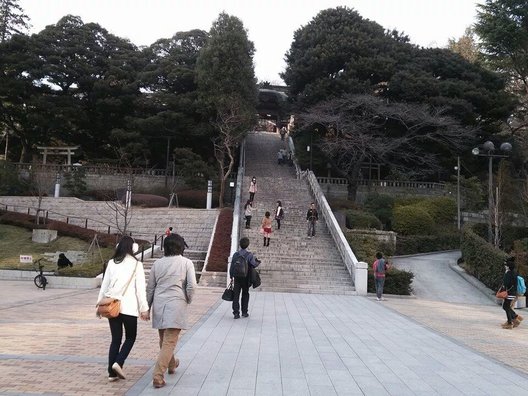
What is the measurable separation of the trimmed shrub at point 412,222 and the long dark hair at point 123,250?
75.6 feet

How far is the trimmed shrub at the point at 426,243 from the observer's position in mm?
24719

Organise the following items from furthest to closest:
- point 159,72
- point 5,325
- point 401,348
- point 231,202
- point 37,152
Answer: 1. point 37,152
2. point 159,72
3. point 231,202
4. point 5,325
5. point 401,348

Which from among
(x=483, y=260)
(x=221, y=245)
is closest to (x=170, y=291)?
(x=221, y=245)

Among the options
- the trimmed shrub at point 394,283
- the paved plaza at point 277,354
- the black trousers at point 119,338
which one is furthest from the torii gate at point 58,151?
the black trousers at point 119,338

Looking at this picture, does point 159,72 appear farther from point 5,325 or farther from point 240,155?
point 5,325

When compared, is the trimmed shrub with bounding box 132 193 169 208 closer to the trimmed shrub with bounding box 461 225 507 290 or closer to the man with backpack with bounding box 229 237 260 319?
the trimmed shrub with bounding box 461 225 507 290

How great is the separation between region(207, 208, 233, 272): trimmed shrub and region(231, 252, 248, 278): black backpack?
8285mm

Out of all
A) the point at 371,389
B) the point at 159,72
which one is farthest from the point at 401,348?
the point at 159,72

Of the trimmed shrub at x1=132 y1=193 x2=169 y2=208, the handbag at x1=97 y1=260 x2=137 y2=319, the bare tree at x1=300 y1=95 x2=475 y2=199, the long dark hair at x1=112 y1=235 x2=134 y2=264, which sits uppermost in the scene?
the bare tree at x1=300 y1=95 x2=475 y2=199

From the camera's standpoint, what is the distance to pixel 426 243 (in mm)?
25422

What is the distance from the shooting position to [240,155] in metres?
39.6

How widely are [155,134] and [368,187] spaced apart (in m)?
15.8

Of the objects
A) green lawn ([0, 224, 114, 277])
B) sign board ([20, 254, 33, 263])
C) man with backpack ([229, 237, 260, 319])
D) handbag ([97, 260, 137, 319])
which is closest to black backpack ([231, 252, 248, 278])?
man with backpack ([229, 237, 260, 319])

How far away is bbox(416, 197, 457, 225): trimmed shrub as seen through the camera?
28844mm
